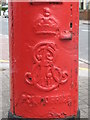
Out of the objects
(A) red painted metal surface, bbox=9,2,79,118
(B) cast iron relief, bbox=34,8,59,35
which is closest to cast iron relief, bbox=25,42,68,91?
(A) red painted metal surface, bbox=9,2,79,118

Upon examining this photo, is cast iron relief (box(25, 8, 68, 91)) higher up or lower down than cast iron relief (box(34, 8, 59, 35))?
lower down

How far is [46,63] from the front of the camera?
2.40m

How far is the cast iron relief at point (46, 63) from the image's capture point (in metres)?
2.35

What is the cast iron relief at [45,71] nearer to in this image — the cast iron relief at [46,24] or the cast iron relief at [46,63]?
the cast iron relief at [46,63]

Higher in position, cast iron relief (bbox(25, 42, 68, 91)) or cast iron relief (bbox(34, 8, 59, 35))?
cast iron relief (bbox(34, 8, 59, 35))

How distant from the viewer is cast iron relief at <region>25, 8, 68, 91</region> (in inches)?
92.5

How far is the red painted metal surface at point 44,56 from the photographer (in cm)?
236

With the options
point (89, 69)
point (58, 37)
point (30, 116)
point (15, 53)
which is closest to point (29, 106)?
point (30, 116)

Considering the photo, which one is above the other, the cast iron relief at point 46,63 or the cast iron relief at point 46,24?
the cast iron relief at point 46,24

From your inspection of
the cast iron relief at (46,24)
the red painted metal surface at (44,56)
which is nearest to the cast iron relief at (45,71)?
the red painted metal surface at (44,56)

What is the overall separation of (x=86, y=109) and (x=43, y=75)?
5.50 feet

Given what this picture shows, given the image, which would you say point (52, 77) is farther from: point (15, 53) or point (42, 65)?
point (15, 53)

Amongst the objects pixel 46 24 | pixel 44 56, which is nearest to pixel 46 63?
pixel 44 56

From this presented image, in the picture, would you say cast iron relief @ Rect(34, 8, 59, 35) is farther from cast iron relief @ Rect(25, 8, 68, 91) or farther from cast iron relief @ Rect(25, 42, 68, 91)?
cast iron relief @ Rect(25, 42, 68, 91)
